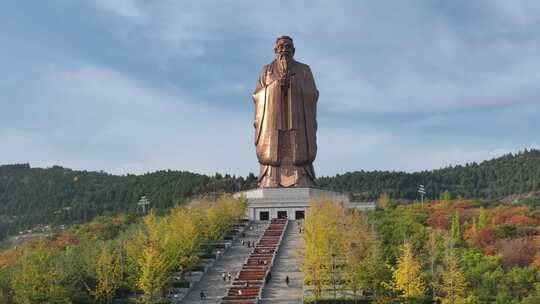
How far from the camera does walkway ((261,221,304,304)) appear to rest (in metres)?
20.5

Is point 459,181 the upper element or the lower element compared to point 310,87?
lower

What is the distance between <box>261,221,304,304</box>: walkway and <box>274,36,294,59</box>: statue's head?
531 inches

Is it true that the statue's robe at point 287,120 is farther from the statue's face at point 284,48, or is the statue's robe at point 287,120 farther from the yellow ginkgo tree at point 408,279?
the yellow ginkgo tree at point 408,279

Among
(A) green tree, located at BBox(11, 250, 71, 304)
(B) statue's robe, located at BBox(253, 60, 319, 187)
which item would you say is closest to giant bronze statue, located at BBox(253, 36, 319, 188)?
(B) statue's robe, located at BBox(253, 60, 319, 187)

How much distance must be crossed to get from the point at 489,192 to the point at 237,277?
231ft

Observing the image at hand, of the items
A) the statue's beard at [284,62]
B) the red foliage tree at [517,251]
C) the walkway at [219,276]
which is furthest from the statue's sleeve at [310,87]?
the red foliage tree at [517,251]

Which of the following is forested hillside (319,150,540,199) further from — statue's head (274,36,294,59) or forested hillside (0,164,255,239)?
statue's head (274,36,294,59)

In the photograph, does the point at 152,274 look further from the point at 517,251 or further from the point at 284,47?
the point at 284,47

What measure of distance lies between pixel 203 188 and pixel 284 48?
3045cm

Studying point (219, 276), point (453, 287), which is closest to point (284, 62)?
point (219, 276)

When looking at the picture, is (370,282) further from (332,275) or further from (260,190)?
(260,190)

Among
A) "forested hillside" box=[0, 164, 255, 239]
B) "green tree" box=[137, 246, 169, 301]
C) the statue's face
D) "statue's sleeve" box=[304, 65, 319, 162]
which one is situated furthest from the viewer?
"forested hillside" box=[0, 164, 255, 239]

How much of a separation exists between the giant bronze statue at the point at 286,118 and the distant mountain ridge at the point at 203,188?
68.9 feet

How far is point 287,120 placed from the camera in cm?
4103
